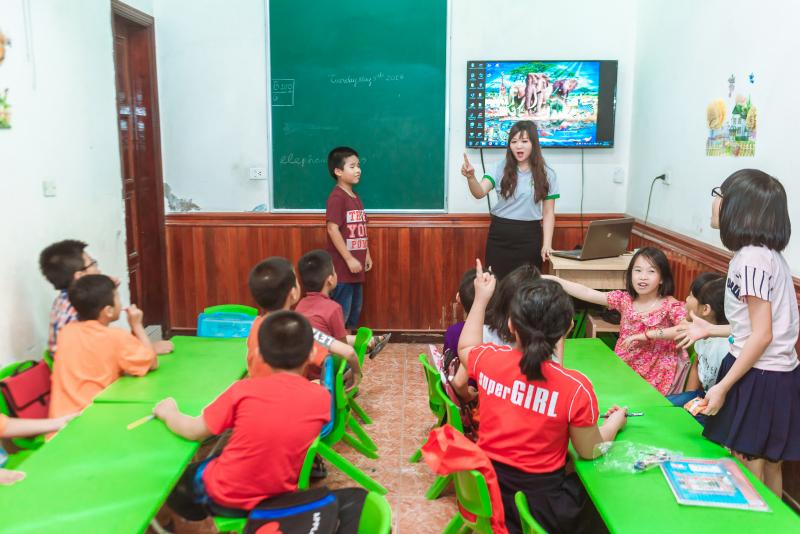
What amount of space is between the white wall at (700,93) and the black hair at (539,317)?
4.65 feet

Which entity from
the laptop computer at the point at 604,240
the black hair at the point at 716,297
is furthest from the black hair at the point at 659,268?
the laptop computer at the point at 604,240

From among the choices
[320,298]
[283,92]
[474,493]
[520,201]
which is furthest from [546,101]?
[474,493]

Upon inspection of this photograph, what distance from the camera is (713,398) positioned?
7.20 ft

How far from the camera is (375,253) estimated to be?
5.08 meters

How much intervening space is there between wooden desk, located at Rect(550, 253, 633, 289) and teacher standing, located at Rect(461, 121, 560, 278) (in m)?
0.26

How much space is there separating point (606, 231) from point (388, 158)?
5.53ft

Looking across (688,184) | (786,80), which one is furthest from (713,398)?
(688,184)

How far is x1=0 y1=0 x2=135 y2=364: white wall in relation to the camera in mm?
3123

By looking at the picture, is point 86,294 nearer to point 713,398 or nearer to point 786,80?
point 713,398

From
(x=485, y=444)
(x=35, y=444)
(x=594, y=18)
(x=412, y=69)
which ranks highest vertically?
(x=594, y=18)

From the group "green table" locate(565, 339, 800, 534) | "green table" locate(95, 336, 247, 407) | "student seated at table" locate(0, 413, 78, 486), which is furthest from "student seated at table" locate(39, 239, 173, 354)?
"green table" locate(565, 339, 800, 534)

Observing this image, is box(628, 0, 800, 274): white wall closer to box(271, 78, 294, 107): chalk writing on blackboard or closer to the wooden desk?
the wooden desk

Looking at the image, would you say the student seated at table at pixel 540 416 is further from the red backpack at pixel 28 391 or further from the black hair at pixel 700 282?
the red backpack at pixel 28 391

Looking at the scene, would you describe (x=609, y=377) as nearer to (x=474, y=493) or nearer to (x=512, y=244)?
(x=474, y=493)
